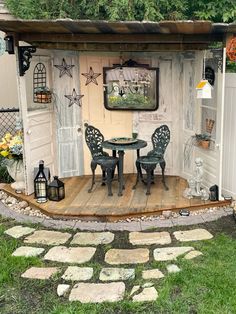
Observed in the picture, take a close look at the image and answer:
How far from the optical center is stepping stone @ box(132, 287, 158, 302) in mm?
3438

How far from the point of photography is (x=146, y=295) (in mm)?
3494

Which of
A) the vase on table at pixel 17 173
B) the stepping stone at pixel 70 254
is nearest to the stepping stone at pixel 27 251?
the stepping stone at pixel 70 254

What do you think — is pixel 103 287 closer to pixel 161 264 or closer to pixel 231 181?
pixel 161 264

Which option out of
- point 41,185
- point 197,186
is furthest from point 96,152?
point 197,186

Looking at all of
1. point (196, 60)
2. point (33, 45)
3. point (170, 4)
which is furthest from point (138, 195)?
point (170, 4)

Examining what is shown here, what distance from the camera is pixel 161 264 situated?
402 cm

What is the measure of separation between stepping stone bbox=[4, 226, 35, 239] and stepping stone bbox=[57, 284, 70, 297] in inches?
51.0

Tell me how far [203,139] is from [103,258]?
2524 mm

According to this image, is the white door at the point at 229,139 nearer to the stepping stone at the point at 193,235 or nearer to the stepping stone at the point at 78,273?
the stepping stone at the point at 193,235

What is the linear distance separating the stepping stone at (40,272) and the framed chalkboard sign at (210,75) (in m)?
3.34

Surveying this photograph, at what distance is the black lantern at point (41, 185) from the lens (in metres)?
5.72

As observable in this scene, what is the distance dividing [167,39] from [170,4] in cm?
355

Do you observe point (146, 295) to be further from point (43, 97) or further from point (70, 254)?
point (43, 97)

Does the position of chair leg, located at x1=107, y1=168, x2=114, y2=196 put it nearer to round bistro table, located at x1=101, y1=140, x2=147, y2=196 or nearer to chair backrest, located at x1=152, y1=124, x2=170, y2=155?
round bistro table, located at x1=101, y1=140, x2=147, y2=196
